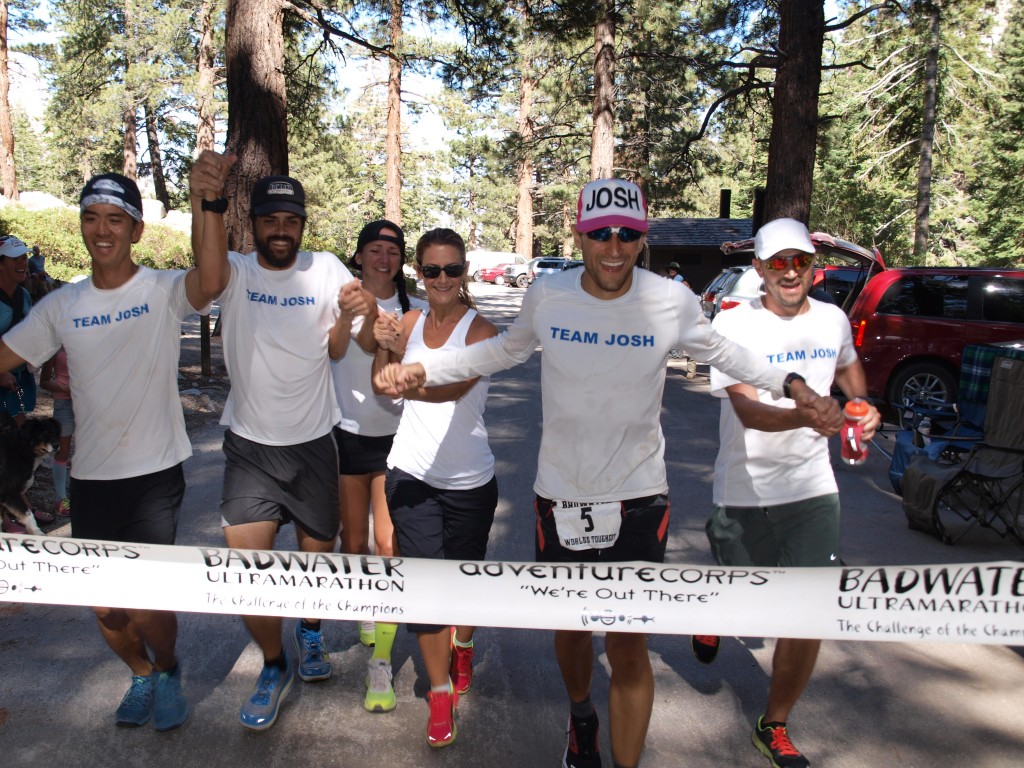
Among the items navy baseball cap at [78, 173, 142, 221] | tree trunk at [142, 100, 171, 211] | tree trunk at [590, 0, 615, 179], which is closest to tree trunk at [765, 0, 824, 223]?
navy baseball cap at [78, 173, 142, 221]

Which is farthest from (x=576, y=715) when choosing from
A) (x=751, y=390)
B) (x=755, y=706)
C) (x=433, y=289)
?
(x=433, y=289)

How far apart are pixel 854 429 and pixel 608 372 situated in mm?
1000

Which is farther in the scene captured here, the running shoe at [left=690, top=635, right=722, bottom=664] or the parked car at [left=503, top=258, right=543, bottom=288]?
the parked car at [left=503, top=258, right=543, bottom=288]

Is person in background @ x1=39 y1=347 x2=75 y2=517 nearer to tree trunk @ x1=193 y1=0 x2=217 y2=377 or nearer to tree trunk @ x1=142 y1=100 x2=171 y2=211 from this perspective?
tree trunk @ x1=193 y1=0 x2=217 y2=377

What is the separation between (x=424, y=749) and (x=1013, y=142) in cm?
3972

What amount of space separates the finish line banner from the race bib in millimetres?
129

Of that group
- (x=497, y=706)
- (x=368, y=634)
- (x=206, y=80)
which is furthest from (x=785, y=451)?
(x=206, y=80)

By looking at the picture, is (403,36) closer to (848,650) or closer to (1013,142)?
(1013,142)

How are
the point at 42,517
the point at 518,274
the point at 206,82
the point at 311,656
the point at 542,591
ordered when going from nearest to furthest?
the point at 542,591 → the point at 311,656 → the point at 42,517 → the point at 206,82 → the point at 518,274

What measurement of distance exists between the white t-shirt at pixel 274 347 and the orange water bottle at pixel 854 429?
2134 millimetres

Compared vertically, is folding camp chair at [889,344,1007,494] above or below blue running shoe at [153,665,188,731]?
above

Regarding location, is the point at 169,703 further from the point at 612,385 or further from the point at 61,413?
the point at 61,413

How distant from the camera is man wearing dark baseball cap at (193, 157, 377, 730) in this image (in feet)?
11.5

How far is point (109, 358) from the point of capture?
3.26 m
